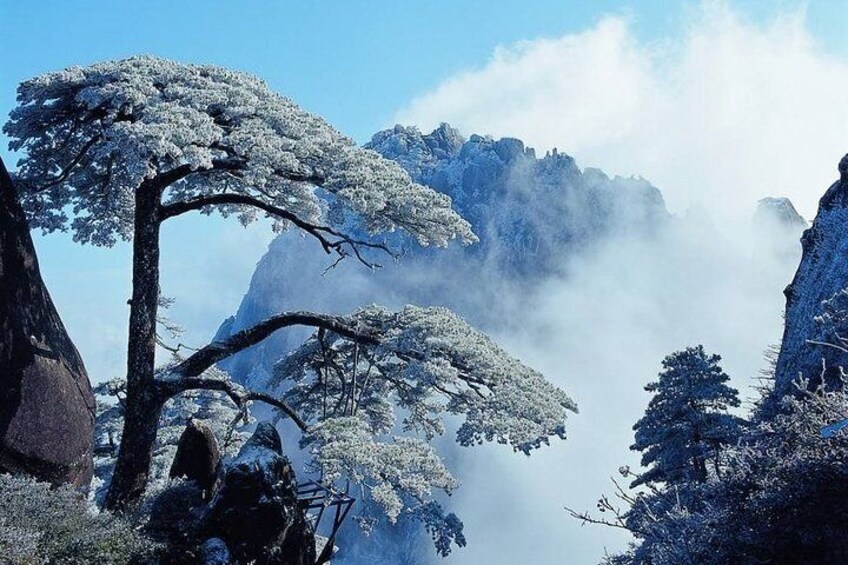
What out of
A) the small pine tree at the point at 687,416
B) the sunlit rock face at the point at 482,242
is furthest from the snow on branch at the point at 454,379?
the sunlit rock face at the point at 482,242

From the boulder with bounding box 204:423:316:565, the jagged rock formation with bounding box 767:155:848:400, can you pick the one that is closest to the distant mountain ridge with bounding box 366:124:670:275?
the jagged rock formation with bounding box 767:155:848:400

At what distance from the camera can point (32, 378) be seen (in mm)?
10070

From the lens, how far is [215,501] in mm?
8406

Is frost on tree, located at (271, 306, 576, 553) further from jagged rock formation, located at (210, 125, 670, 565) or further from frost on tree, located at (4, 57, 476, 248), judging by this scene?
jagged rock formation, located at (210, 125, 670, 565)

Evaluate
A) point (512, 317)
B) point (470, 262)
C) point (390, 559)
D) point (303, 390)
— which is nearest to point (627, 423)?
point (512, 317)

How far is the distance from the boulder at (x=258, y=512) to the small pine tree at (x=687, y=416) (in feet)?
30.5

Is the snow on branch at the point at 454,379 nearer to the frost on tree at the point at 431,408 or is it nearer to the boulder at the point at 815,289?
the frost on tree at the point at 431,408

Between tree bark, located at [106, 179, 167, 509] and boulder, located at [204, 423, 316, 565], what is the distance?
2880 millimetres

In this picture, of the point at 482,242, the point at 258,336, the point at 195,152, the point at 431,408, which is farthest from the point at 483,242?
the point at 195,152

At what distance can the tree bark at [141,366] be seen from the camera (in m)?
10.7

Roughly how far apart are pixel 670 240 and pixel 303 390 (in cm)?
14299

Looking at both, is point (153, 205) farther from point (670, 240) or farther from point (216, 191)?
point (670, 240)

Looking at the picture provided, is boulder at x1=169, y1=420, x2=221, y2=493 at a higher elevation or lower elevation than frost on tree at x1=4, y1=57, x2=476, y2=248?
Result: lower

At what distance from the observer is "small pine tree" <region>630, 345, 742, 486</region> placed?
47.1 feet
